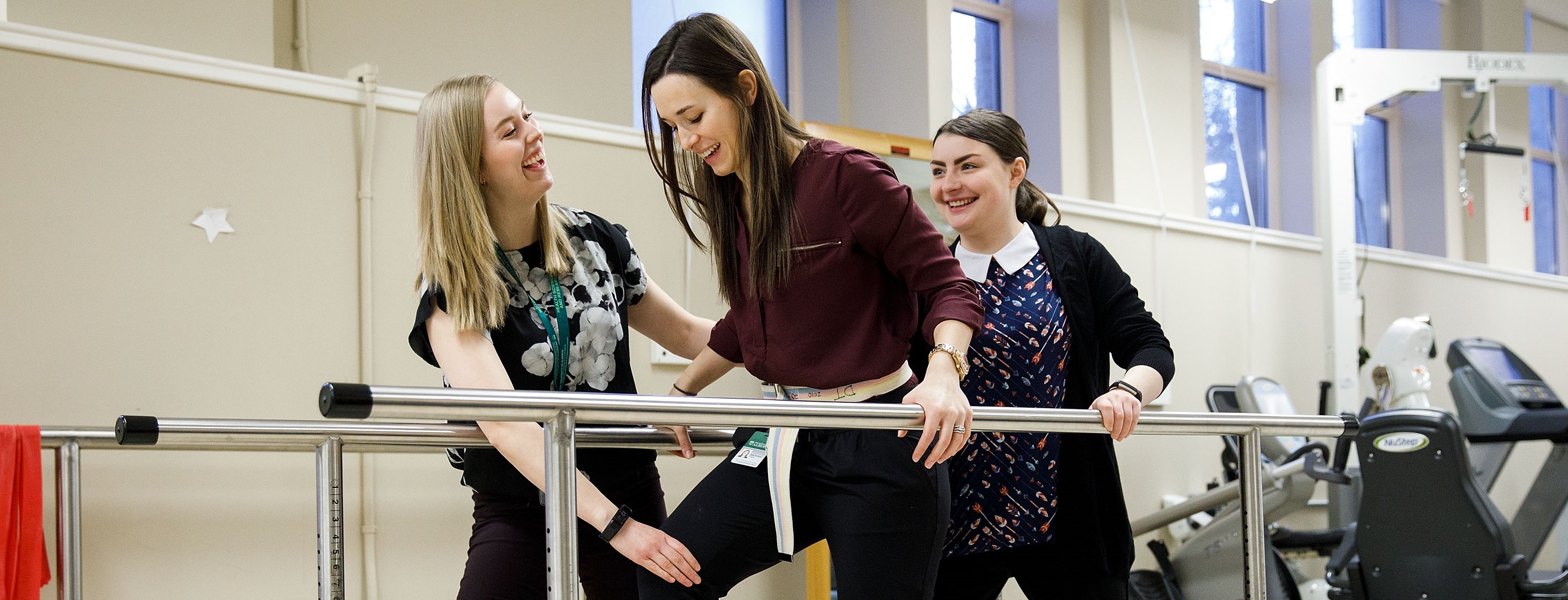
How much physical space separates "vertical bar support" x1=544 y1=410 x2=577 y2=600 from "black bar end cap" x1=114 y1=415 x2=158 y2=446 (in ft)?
2.17

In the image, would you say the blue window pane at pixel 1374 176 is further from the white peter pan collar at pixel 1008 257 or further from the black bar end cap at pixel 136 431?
the black bar end cap at pixel 136 431

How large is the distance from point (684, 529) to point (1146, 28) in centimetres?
416

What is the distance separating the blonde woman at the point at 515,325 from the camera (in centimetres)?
154

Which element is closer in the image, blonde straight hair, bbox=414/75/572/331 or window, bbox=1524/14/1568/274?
blonde straight hair, bbox=414/75/572/331

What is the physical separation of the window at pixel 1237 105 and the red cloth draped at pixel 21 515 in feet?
16.2

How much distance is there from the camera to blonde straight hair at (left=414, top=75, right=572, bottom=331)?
155 centimetres

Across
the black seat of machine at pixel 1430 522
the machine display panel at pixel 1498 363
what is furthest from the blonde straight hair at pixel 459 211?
the machine display panel at pixel 1498 363

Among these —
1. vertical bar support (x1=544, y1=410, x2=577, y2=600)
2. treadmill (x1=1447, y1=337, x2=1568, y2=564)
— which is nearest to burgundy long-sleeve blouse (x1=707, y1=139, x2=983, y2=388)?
vertical bar support (x1=544, y1=410, x2=577, y2=600)

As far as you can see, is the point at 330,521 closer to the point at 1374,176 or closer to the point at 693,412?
the point at 693,412

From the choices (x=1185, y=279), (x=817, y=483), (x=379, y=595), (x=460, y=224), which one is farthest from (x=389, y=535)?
(x=1185, y=279)

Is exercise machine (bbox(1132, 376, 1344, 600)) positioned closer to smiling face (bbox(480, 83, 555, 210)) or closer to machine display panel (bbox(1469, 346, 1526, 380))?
machine display panel (bbox(1469, 346, 1526, 380))

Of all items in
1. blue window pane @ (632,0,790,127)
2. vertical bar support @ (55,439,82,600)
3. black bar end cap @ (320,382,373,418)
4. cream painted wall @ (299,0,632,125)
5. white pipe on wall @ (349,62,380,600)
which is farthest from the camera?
blue window pane @ (632,0,790,127)

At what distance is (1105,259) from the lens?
203 cm

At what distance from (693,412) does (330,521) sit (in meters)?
0.72
